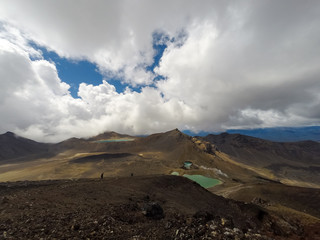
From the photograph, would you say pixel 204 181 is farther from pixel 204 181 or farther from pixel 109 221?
pixel 109 221

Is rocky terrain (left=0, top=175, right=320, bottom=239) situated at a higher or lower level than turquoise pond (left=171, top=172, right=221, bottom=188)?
higher

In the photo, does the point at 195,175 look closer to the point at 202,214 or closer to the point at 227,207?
the point at 227,207

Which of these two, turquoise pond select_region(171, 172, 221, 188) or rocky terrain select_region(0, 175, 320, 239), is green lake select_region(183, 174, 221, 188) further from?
rocky terrain select_region(0, 175, 320, 239)

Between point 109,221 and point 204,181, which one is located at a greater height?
point 109,221

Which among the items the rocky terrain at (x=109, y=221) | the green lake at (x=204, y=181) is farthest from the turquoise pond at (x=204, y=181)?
the rocky terrain at (x=109, y=221)

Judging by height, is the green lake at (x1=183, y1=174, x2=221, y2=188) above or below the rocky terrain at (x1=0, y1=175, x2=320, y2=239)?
below

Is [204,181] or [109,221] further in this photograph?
[204,181]

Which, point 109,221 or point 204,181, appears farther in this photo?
point 204,181

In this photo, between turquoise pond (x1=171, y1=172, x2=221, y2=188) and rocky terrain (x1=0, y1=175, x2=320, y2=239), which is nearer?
rocky terrain (x1=0, y1=175, x2=320, y2=239)

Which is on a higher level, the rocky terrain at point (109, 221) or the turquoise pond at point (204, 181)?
the rocky terrain at point (109, 221)

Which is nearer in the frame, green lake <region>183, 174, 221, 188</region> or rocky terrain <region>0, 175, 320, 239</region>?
rocky terrain <region>0, 175, 320, 239</region>

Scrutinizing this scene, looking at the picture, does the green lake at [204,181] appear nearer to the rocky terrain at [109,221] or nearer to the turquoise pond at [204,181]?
the turquoise pond at [204,181]

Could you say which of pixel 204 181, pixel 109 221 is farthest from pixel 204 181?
pixel 109 221

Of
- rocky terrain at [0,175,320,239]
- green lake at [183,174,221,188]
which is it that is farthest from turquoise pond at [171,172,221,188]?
rocky terrain at [0,175,320,239]
